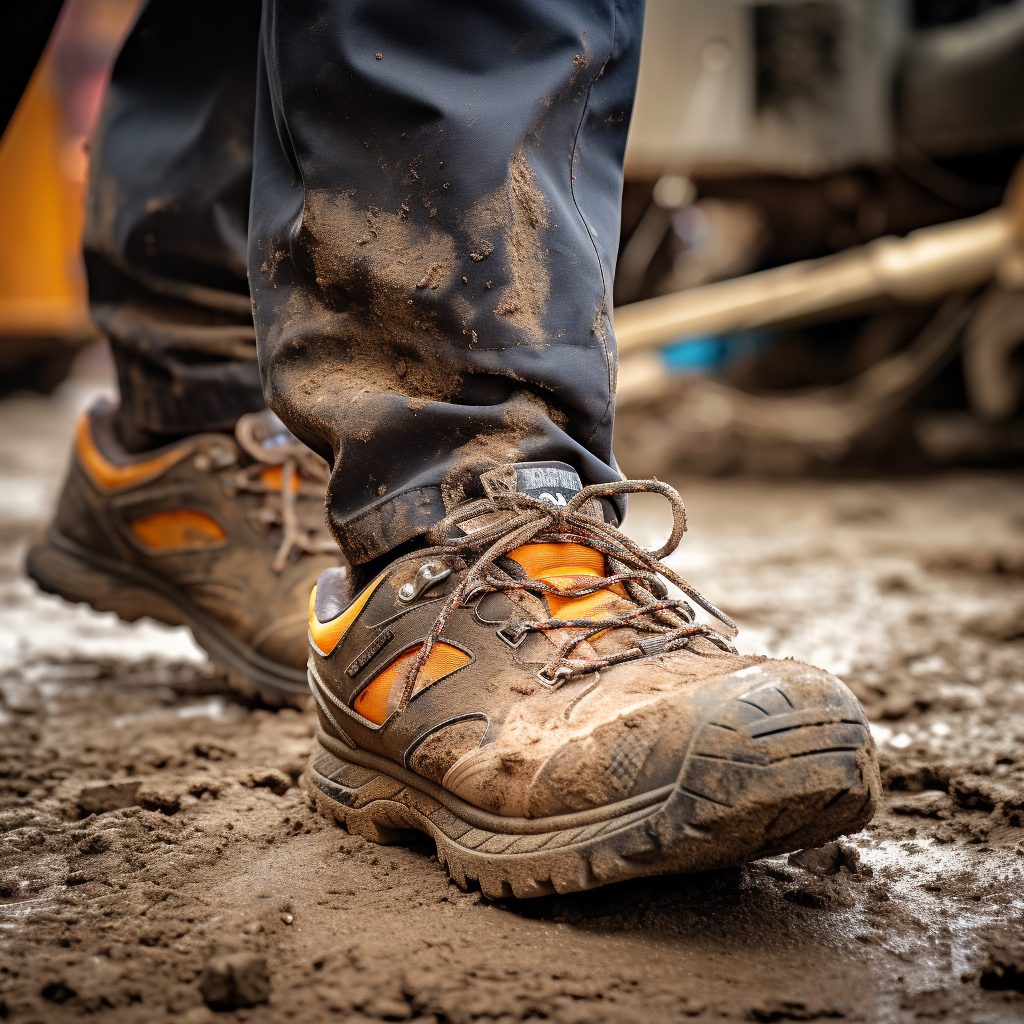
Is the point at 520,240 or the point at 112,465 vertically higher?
the point at 520,240

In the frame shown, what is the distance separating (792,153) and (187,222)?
2.84 metres

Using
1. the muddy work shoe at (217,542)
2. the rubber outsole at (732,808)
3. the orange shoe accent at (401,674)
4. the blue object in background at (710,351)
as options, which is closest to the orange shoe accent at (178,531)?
the muddy work shoe at (217,542)

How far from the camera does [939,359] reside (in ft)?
13.4

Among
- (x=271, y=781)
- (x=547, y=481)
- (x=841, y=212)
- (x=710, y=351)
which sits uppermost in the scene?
(x=841, y=212)

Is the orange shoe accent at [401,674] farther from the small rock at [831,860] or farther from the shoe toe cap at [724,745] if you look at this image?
the small rock at [831,860]

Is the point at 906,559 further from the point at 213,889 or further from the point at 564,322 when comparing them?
the point at 213,889

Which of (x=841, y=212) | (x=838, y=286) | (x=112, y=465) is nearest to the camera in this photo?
(x=112, y=465)

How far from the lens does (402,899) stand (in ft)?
3.14

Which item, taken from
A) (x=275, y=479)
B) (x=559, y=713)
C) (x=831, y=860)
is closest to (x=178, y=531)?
(x=275, y=479)

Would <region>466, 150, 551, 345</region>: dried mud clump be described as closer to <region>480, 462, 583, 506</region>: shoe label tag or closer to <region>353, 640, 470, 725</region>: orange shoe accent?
<region>480, 462, 583, 506</region>: shoe label tag

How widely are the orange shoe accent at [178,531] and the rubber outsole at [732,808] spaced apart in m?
0.81

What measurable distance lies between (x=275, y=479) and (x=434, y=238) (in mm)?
612

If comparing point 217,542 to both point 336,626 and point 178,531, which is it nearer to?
point 178,531

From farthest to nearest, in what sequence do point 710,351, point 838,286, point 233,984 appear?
point 710,351, point 838,286, point 233,984
